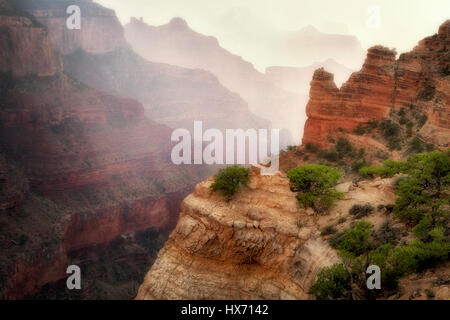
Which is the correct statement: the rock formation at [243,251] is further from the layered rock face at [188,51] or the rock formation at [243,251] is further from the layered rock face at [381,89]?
the layered rock face at [188,51]

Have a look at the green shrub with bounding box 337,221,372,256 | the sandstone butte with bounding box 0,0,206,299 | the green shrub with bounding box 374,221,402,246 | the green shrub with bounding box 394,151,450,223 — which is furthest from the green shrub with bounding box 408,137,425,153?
the sandstone butte with bounding box 0,0,206,299

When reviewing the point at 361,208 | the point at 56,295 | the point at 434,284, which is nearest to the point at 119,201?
the point at 56,295

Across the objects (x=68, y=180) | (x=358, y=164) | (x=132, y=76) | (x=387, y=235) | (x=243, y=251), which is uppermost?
(x=132, y=76)

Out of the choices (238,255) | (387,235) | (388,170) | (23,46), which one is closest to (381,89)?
(388,170)

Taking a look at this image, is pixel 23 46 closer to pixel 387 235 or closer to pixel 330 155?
pixel 330 155

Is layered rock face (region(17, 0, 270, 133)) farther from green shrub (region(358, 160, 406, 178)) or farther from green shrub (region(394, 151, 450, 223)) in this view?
green shrub (region(394, 151, 450, 223))
